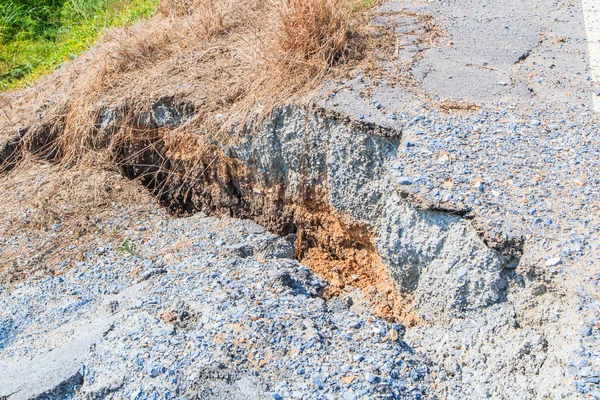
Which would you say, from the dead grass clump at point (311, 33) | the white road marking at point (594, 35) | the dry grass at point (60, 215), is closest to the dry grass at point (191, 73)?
the dead grass clump at point (311, 33)

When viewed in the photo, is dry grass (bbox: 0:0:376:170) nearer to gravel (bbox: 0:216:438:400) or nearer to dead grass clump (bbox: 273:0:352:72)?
dead grass clump (bbox: 273:0:352:72)

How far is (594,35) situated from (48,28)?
5754 millimetres

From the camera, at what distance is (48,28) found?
22.6 ft

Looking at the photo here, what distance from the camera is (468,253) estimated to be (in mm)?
2605

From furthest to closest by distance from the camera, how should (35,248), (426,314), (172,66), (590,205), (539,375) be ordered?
(172,66) < (35,248) < (426,314) < (590,205) < (539,375)

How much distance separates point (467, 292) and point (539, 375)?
481 millimetres

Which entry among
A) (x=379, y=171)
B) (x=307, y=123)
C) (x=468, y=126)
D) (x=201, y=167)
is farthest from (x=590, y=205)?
(x=201, y=167)

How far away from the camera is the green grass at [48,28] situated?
5.97m

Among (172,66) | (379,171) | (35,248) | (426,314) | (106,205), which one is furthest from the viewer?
(172,66)

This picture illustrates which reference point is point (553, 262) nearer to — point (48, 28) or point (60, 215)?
point (60, 215)

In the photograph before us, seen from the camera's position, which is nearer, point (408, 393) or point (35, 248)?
point (408, 393)

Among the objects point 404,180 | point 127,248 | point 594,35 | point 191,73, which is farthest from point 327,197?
point 594,35

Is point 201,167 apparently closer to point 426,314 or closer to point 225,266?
point 225,266

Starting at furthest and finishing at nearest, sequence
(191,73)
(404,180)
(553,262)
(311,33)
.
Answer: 1. (191,73)
2. (311,33)
3. (404,180)
4. (553,262)
